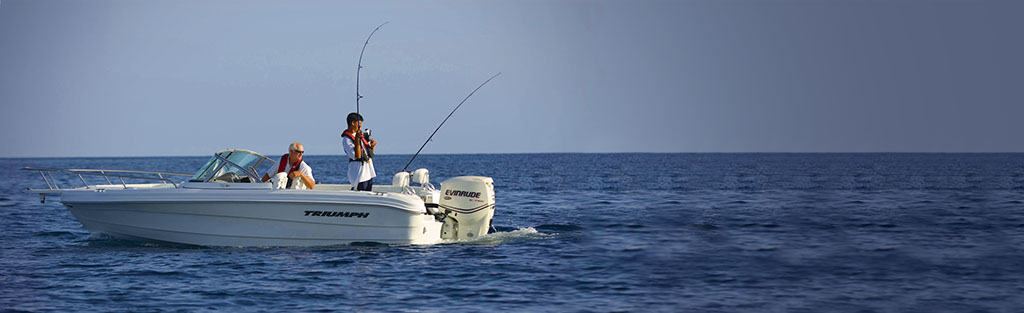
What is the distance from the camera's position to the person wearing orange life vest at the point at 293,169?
1330 centimetres

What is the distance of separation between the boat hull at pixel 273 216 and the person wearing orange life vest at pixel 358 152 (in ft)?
1.66

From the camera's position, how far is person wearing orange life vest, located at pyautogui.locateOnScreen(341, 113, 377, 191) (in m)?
13.2

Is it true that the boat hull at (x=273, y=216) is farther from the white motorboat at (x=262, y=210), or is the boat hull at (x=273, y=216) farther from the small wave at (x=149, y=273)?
the small wave at (x=149, y=273)

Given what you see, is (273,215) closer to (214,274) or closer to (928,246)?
(214,274)

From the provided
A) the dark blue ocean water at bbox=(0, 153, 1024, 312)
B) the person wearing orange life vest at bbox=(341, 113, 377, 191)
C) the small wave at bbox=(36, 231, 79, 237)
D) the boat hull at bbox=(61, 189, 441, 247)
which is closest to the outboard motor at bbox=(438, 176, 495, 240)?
the dark blue ocean water at bbox=(0, 153, 1024, 312)

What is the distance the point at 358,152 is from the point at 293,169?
976mm

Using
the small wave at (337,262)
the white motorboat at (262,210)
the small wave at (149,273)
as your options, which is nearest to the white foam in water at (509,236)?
the white motorboat at (262,210)

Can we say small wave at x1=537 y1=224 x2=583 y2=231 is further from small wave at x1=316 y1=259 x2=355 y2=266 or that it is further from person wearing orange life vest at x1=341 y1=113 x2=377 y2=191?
small wave at x1=316 y1=259 x2=355 y2=266

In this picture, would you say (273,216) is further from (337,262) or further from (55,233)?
(55,233)

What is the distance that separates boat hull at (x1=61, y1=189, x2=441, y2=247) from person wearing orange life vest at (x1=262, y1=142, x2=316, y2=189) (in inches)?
21.8

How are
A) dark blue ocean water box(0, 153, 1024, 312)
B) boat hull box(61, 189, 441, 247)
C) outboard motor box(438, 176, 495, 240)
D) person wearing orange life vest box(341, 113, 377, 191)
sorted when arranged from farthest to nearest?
outboard motor box(438, 176, 495, 240) < person wearing orange life vest box(341, 113, 377, 191) < boat hull box(61, 189, 441, 247) < dark blue ocean water box(0, 153, 1024, 312)

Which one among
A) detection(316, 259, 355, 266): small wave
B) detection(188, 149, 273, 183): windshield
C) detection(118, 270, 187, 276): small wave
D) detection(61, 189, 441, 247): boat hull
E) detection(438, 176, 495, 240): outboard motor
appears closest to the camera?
detection(118, 270, 187, 276): small wave

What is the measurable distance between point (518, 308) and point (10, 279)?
6.27m

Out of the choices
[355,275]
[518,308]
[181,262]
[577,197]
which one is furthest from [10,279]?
[577,197]
